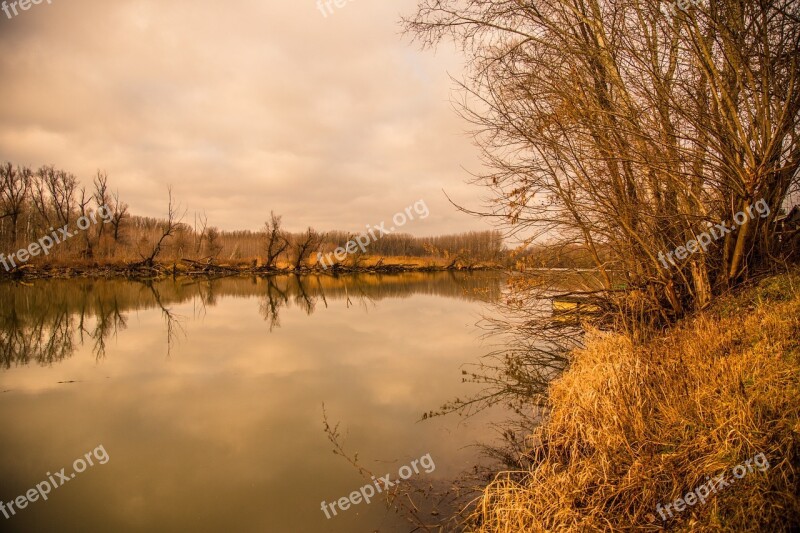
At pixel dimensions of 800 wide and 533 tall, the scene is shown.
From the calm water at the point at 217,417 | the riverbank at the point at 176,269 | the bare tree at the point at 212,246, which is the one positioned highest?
the bare tree at the point at 212,246

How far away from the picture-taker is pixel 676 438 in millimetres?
3045

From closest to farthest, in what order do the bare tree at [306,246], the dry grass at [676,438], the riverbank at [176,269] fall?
the dry grass at [676,438], the riverbank at [176,269], the bare tree at [306,246]

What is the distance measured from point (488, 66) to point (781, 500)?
6464 millimetres

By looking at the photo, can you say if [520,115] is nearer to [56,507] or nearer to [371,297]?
[56,507]

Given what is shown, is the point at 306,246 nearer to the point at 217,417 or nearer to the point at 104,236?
the point at 104,236

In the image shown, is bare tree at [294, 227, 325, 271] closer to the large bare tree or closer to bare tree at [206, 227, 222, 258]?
bare tree at [206, 227, 222, 258]

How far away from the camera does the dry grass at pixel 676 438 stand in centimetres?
239

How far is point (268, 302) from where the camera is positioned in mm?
15258

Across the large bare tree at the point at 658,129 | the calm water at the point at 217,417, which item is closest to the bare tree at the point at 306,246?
the calm water at the point at 217,417

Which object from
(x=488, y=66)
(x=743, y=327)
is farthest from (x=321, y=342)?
(x=743, y=327)

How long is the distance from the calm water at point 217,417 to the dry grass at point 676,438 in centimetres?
102

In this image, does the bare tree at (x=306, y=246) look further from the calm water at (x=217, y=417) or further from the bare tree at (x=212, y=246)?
the calm water at (x=217, y=417)

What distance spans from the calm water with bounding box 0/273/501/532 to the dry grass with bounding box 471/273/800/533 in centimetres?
102

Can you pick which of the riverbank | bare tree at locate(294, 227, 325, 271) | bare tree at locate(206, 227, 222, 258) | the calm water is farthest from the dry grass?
bare tree at locate(206, 227, 222, 258)
